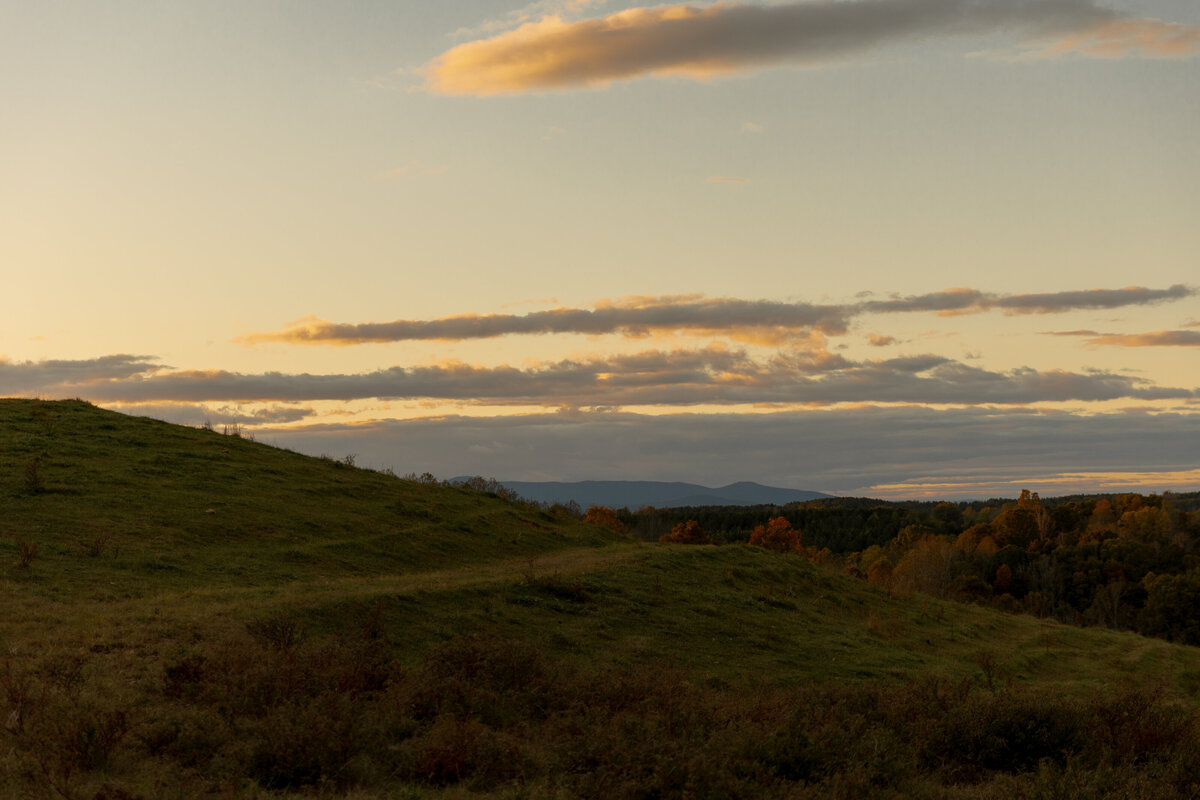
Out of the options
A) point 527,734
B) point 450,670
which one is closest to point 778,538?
point 450,670

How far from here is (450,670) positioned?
578 inches

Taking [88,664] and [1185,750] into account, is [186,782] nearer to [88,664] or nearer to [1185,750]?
[88,664]

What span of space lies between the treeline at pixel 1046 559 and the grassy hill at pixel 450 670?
3952 cm

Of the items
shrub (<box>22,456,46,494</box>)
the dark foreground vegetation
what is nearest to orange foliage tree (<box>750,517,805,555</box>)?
shrub (<box>22,456,46,494</box>)

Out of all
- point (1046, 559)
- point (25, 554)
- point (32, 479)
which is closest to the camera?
point (25, 554)

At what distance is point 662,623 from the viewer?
80.5 ft

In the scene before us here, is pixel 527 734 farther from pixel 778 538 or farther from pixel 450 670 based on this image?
pixel 778 538

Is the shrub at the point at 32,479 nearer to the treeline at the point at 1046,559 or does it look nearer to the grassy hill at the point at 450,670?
the grassy hill at the point at 450,670

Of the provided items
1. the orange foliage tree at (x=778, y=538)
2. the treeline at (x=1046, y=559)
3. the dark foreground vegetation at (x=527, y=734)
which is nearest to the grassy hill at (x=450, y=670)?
the dark foreground vegetation at (x=527, y=734)

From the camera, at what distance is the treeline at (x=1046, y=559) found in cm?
8544

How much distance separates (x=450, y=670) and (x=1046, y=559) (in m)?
104

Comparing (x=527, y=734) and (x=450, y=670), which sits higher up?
(x=450, y=670)

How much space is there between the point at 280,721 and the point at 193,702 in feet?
7.65

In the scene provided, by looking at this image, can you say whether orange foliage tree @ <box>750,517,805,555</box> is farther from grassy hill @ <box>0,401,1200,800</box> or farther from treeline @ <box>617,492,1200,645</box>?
grassy hill @ <box>0,401,1200,800</box>
